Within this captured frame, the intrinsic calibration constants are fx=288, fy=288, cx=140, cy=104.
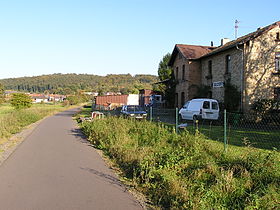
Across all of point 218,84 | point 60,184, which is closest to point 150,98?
point 218,84

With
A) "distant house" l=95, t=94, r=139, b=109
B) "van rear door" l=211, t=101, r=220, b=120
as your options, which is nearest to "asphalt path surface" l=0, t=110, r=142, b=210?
"van rear door" l=211, t=101, r=220, b=120

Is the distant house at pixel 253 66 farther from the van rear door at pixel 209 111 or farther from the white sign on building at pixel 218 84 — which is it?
the van rear door at pixel 209 111

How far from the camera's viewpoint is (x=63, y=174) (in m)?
6.81

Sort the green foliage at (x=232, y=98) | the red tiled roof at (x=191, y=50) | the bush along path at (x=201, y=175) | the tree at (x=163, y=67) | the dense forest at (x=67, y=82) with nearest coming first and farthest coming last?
the bush along path at (x=201, y=175)
the green foliage at (x=232, y=98)
the red tiled roof at (x=191, y=50)
the tree at (x=163, y=67)
the dense forest at (x=67, y=82)

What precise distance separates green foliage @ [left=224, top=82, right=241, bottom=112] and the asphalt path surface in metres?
14.0

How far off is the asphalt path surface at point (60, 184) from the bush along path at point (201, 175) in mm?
548

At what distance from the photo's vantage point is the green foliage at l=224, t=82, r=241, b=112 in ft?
67.5

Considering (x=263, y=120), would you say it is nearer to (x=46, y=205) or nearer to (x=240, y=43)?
(x=240, y=43)

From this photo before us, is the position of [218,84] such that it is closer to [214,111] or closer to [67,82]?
[214,111]

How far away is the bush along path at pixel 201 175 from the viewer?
176 inches

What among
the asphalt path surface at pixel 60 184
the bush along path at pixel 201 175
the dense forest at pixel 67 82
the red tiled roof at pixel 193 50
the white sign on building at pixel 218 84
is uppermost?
the dense forest at pixel 67 82

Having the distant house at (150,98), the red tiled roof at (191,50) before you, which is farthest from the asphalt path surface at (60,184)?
the distant house at (150,98)

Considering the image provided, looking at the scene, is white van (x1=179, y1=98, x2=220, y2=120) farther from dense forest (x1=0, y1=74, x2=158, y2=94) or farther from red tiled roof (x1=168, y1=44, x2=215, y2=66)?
dense forest (x1=0, y1=74, x2=158, y2=94)

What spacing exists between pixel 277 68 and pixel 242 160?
16.5 metres
